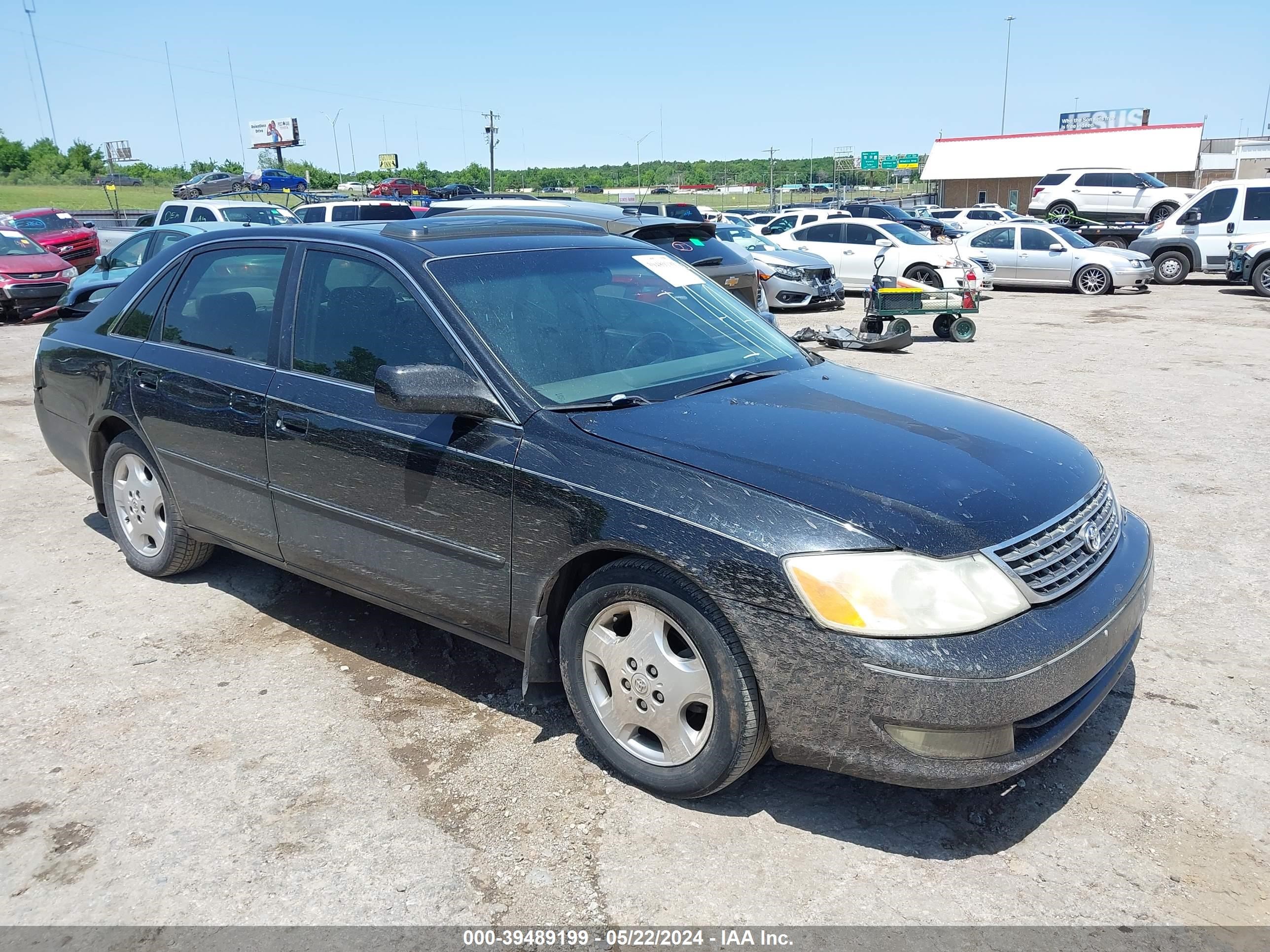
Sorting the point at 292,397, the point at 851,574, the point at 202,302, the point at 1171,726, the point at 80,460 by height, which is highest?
the point at 202,302

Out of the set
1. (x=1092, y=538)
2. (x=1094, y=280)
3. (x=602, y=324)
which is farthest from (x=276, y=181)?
(x=1092, y=538)

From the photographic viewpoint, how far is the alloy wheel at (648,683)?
2965 mm

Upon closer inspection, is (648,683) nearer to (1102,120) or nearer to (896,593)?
(896,593)

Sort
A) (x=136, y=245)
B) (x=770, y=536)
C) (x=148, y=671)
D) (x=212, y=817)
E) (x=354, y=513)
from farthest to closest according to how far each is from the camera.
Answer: (x=136, y=245) → (x=148, y=671) → (x=354, y=513) → (x=212, y=817) → (x=770, y=536)

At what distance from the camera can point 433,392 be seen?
3246mm

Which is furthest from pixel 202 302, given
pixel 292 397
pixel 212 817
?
pixel 212 817

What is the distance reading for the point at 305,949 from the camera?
2541mm

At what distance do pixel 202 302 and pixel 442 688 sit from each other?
2.13 metres

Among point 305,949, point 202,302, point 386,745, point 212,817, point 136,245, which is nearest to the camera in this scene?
point 305,949

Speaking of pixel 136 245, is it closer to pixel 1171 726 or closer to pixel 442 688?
pixel 442 688

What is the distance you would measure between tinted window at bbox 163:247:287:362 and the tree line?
61.6 metres

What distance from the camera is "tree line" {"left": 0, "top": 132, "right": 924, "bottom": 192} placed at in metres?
77.0

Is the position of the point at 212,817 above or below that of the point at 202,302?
below

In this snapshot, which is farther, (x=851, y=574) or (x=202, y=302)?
(x=202, y=302)
